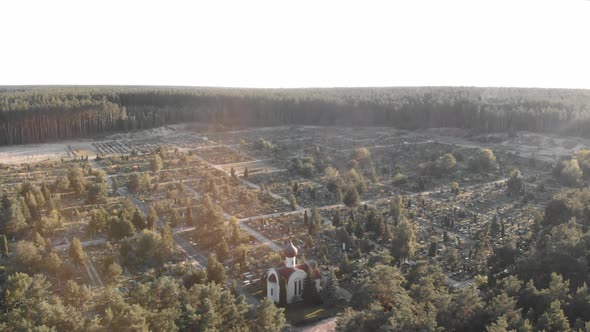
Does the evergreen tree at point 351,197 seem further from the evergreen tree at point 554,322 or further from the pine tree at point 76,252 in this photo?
the evergreen tree at point 554,322

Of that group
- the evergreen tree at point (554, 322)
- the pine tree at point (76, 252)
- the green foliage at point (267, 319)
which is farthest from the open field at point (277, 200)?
the evergreen tree at point (554, 322)

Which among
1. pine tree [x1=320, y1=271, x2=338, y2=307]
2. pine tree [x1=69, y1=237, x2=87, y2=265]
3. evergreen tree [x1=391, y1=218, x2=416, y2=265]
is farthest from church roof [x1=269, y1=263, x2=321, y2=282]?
pine tree [x1=69, y1=237, x2=87, y2=265]

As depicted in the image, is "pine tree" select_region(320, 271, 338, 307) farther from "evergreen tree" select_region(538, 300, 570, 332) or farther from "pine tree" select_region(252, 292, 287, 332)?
"evergreen tree" select_region(538, 300, 570, 332)

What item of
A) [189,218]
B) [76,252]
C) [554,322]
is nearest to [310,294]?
[554,322]

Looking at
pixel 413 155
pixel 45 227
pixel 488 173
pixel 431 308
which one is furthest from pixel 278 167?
pixel 431 308

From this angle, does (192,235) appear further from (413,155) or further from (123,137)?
(123,137)

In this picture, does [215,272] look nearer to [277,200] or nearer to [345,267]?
[345,267]
